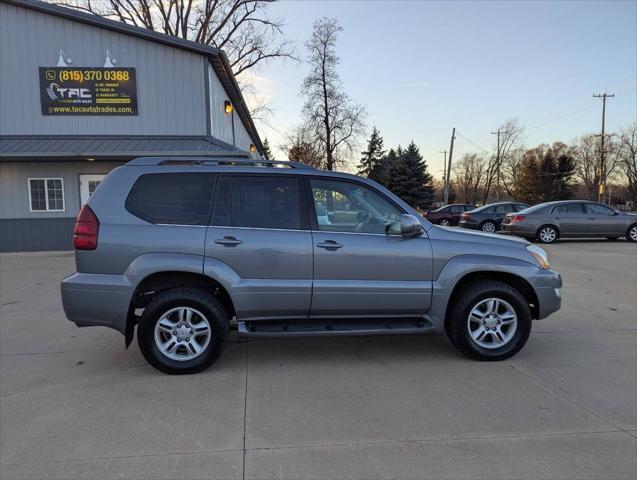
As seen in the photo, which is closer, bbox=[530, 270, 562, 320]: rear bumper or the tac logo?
bbox=[530, 270, 562, 320]: rear bumper

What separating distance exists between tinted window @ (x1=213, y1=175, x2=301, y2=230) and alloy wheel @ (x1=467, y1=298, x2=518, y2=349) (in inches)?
76.9

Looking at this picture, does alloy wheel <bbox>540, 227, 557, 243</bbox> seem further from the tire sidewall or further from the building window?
the building window

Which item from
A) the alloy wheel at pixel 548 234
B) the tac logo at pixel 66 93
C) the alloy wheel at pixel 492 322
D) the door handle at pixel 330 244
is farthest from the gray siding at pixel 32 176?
the alloy wheel at pixel 548 234

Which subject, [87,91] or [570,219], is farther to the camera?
[570,219]

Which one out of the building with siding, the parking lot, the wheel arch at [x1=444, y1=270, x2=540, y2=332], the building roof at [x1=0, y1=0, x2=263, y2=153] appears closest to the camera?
the parking lot

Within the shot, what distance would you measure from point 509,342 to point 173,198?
3.53 metres

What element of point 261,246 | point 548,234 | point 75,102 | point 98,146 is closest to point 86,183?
point 98,146

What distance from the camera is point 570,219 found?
51.6 ft

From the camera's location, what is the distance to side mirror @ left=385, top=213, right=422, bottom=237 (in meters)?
4.27

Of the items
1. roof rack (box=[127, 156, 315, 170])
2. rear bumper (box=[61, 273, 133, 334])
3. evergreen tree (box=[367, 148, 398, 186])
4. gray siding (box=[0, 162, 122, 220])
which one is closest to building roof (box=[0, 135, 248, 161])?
gray siding (box=[0, 162, 122, 220])

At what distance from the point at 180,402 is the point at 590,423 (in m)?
3.09

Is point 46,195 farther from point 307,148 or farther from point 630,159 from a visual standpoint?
point 630,159

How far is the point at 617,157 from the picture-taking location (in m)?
73.6

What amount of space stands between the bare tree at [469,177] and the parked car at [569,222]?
7514 cm
